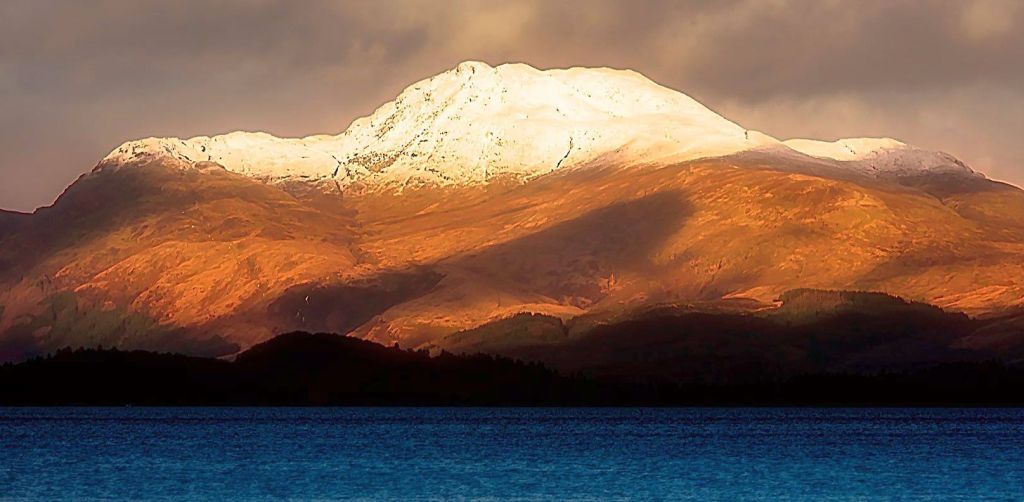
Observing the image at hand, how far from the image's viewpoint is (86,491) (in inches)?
5044

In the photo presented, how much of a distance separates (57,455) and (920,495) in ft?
286

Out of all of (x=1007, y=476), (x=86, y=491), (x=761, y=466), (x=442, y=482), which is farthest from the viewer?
(x=761, y=466)

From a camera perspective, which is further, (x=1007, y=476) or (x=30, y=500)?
(x=1007, y=476)

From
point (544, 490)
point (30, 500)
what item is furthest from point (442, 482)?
point (30, 500)

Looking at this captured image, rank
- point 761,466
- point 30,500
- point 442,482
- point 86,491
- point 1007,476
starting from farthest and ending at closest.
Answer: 1. point 761,466
2. point 1007,476
3. point 442,482
4. point 86,491
5. point 30,500

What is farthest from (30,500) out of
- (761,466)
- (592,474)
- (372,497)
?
(761,466)

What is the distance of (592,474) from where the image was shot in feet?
498

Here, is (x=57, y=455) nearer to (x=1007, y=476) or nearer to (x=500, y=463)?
(x=500, y=463)

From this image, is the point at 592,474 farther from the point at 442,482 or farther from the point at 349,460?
the point at 349,460

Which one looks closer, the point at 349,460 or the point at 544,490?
the point at 544,490

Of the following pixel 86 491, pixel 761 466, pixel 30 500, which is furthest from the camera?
pixel 761 466

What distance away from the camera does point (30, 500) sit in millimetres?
117938

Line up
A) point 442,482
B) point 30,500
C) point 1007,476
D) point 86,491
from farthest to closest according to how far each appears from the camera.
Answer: point 1007,476, point 442,482, point 86,491, point 30,500

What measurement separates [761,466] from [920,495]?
116 ft
